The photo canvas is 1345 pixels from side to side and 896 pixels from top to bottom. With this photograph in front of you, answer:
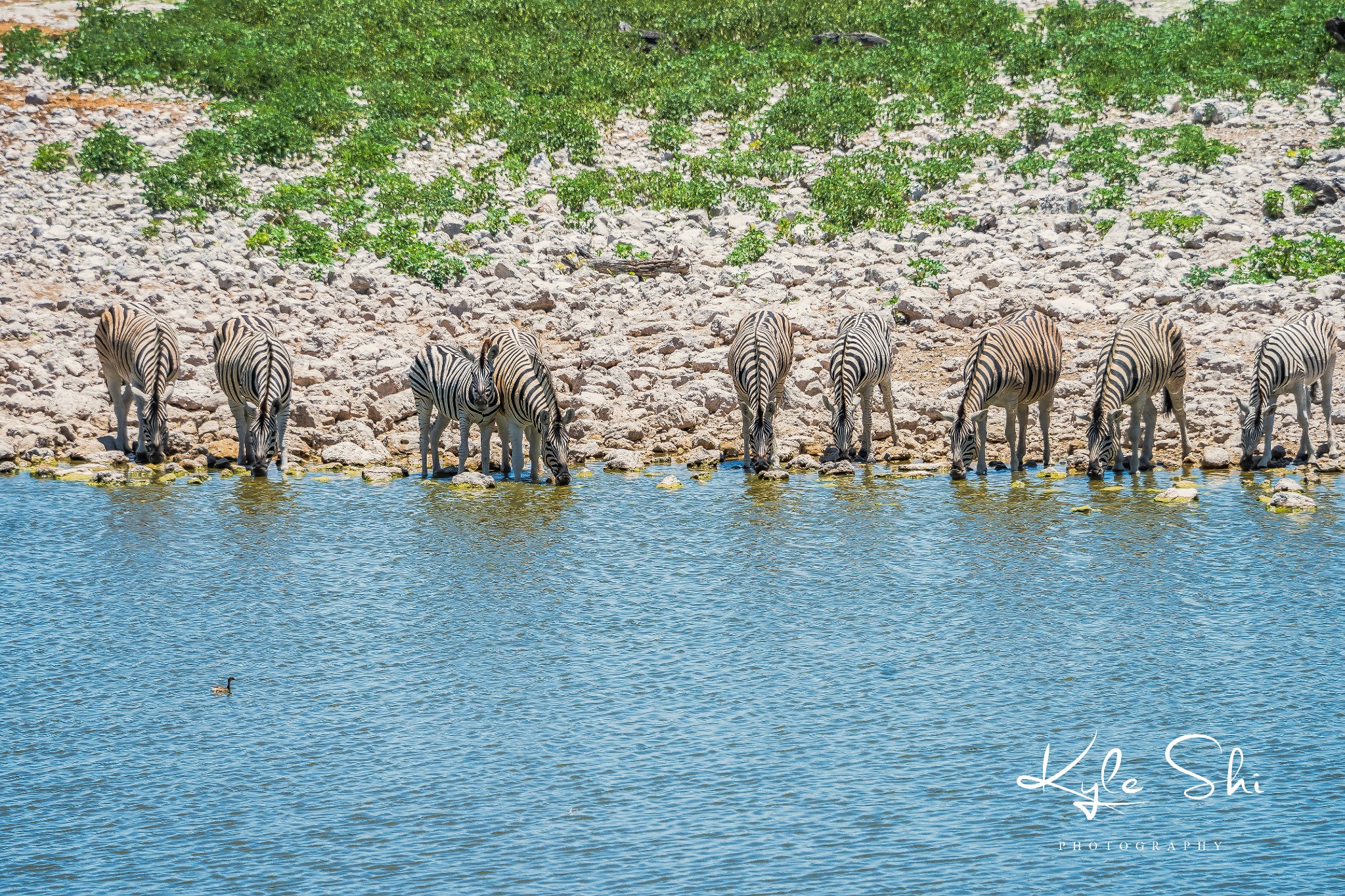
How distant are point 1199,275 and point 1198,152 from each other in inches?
200

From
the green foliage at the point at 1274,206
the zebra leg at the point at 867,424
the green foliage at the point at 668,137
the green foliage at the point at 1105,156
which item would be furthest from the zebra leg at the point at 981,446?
the green foliage at the point at 668,137

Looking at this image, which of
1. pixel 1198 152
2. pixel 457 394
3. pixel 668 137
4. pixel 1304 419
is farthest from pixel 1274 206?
pixel 457 394

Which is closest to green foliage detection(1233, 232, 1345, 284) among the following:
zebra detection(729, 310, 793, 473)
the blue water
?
the blue water

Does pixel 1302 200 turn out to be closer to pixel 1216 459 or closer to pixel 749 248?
pixel 1216 459

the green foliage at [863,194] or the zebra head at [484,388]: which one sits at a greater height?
the green foliage at [863,194]

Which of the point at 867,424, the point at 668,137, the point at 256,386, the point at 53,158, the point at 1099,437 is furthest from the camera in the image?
the point at 668,137

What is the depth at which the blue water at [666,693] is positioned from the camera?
711cm

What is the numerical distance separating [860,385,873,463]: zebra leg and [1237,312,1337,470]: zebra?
144 inches

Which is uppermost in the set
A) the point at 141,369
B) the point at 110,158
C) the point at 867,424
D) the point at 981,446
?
the point at 110,158

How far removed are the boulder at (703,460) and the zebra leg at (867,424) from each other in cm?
149

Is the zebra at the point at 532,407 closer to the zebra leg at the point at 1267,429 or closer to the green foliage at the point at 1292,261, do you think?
the zebra leg at the point at 1267,429

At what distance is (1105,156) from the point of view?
77.8 ft

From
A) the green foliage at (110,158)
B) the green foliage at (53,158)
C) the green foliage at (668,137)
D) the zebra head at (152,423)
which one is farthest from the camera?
the green foliage at (668,137)

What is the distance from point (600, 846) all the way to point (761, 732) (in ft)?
5.27
